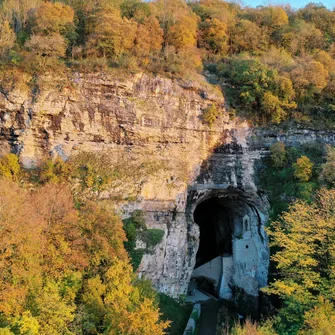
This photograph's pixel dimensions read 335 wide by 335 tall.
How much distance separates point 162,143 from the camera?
992 inches

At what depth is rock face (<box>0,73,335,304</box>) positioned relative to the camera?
22844mm

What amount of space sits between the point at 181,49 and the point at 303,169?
48.9ft

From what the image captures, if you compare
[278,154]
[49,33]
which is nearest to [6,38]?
[49,33]

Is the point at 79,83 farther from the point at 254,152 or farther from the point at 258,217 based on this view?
the point at 258,217

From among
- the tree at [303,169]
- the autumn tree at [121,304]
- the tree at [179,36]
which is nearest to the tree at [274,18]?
the tree at [179,36]

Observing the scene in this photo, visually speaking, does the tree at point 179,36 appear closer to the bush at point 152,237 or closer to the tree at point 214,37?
the tree at point 214,37

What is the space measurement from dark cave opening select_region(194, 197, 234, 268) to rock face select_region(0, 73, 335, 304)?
13.2 feet

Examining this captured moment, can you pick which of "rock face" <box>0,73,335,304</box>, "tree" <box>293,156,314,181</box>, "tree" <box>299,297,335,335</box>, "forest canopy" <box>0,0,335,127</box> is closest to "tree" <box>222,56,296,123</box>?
"forest canopy" <box>0,0,335,127</box>

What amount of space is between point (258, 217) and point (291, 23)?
22.8 meters

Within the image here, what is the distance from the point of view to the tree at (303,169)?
23.6 metres

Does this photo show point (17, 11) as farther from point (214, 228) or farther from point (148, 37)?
point (214, 228)

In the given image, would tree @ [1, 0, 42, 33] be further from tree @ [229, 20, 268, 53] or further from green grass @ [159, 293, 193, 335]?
green grass @ [159, 293, 193, 335]

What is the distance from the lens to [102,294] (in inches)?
584

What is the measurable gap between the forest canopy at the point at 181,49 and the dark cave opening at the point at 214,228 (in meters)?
10.5
